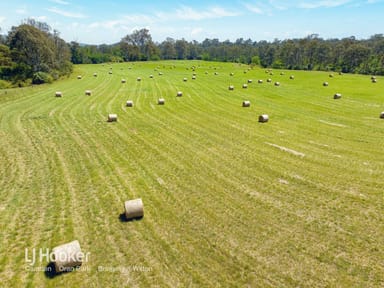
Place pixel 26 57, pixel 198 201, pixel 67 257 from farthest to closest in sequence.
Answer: pixel 26 57 → pixel 198 201 → pixel 67 257

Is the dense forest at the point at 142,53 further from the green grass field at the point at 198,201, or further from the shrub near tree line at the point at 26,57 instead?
the green grass field at the point at 198,201

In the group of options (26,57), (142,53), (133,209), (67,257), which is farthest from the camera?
(142,53)

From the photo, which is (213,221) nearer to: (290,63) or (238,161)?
(238,161)

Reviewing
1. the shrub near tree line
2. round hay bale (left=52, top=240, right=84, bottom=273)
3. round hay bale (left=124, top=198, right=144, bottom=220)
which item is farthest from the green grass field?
the shrub near tree line

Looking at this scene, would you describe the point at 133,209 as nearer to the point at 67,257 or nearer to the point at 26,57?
the point at 67,257

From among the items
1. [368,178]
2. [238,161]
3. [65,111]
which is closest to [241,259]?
[238,161]

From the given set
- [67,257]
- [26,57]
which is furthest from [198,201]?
[26,57]

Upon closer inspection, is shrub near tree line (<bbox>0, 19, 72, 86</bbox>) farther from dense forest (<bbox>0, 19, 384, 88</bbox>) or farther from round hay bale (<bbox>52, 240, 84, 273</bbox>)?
round hay bale (<bbox>52, 240, 84, 273</bbox>)
